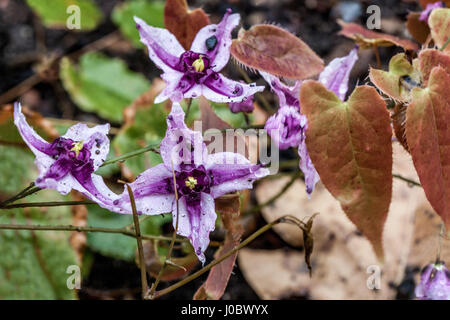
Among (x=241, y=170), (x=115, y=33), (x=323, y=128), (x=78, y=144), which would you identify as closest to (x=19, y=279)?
(x=78, y=144)

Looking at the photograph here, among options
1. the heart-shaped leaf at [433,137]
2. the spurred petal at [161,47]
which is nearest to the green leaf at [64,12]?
the spurred petal at [161,47]

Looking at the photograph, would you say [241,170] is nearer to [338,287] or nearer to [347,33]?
[347,33]

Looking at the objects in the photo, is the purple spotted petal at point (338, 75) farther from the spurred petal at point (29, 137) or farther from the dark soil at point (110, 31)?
the dark soil at point (110, 31)

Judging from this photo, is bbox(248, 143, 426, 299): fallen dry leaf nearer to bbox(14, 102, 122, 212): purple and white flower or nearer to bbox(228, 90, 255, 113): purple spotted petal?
bbox(228, 90, 255, 113): purple spotted petal

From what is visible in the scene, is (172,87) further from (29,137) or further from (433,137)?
(433,137)

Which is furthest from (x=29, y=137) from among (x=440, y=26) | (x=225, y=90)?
(x=440, y=26)

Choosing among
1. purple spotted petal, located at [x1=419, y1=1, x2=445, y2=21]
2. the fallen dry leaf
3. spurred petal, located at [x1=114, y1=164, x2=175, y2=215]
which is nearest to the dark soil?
the fallen dry leaf
